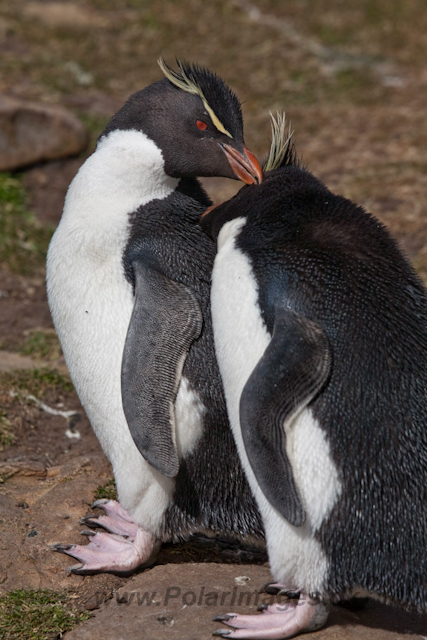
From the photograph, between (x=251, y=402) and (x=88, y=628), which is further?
(x=88, y=628)

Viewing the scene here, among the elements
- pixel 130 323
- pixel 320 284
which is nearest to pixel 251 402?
pixel 320 284

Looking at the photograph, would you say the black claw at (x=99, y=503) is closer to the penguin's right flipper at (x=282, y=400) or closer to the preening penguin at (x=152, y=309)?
the preening penguin at (x=152, y=309)

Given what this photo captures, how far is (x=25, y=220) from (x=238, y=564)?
→ 4251 mm

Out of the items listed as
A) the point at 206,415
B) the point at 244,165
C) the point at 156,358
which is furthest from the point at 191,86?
the point at 206,415

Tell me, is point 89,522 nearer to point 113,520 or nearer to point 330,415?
point 113,520

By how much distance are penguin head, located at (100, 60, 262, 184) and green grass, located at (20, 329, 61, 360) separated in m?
2.14

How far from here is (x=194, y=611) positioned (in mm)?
2727

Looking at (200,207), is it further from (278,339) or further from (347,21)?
(347,21)

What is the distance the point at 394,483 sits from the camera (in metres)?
2.45

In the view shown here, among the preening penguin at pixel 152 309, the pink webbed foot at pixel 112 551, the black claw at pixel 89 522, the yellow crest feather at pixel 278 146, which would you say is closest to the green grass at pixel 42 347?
the preening penguin at pixel 152 309

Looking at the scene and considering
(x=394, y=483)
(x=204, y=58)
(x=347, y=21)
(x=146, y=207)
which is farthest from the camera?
(x=347, y=21)

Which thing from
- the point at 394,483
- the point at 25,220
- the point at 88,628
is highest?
the point at 394,483

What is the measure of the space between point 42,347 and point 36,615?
2453 mm

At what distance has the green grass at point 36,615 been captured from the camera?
2697mm
